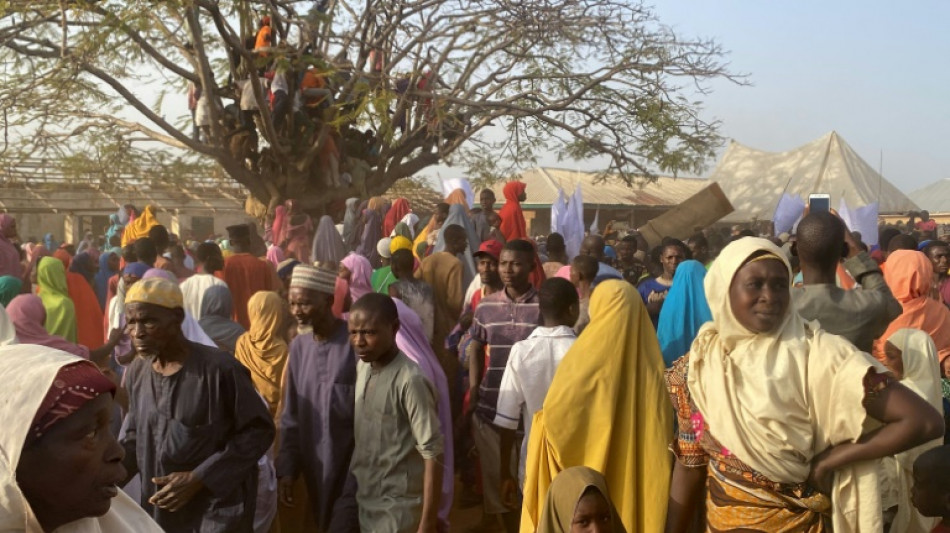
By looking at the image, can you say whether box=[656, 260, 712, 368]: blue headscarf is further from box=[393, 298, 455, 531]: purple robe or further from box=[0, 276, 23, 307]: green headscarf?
box=[0, 276, 23, 307]: green headscarf

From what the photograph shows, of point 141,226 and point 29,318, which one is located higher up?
point 141,226

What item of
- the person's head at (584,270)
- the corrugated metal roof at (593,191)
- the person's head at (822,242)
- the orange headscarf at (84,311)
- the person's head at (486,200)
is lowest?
the orange headscarf at (84,311)

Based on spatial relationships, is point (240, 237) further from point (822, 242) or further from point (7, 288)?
point (822, 242)

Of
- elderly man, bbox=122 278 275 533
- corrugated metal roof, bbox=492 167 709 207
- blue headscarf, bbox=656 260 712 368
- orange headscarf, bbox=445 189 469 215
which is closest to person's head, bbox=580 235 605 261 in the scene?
blue headscarf, bbox=656 260 712 368

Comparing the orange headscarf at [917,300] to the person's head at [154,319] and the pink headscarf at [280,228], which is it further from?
the pink headscarf at [280,228]

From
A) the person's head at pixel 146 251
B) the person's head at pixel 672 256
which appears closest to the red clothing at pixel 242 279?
the person's head at pixel 146 251

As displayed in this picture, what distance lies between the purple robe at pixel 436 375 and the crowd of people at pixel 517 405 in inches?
0.7

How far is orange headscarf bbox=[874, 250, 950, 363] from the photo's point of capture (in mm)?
5672

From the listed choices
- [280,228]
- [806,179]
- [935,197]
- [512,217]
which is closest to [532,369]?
[512,217]

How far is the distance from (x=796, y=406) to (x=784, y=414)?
0.05 m

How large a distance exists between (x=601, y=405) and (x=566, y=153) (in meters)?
12.2

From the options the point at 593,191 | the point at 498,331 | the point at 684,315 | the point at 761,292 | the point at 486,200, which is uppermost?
the point at 593,191

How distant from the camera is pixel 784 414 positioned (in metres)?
2.69

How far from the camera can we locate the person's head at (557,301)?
4688 millimetres
